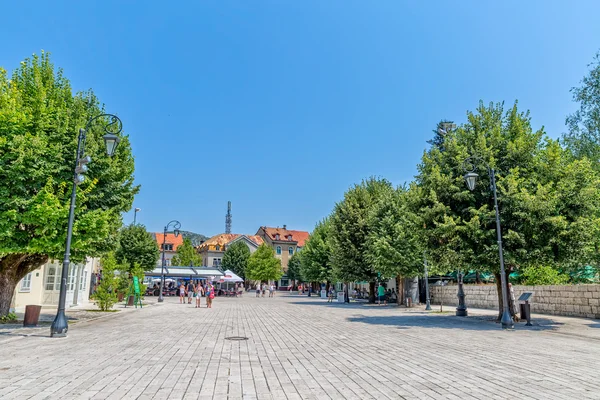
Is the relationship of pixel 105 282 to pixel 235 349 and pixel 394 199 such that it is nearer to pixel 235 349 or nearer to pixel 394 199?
pixel 235 349

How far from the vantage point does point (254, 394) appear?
623cm

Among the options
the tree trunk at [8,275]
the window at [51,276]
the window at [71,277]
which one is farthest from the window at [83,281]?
the tree trunk at [8,275]

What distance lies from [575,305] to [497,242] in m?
8.11

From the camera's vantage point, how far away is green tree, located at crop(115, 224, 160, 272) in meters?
46.8

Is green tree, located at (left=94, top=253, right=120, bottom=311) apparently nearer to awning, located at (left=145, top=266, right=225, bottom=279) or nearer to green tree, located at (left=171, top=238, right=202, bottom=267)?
awning, located at (left=145, top=266, right=225, bottom=279)

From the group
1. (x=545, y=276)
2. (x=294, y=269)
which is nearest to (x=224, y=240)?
(x=294, y=269)

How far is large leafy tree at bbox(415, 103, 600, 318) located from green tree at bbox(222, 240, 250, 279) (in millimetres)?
65333

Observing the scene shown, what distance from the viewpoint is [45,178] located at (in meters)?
14.4

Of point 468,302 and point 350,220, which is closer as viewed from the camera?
point 468,302

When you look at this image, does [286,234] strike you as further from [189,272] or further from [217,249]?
[189,272]

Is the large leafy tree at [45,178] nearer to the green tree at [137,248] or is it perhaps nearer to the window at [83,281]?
the window at [83,281]

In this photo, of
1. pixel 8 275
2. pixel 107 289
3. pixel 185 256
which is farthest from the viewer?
pixel 185 256

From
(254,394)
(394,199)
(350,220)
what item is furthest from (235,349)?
(350,220)

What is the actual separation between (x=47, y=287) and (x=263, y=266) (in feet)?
162
